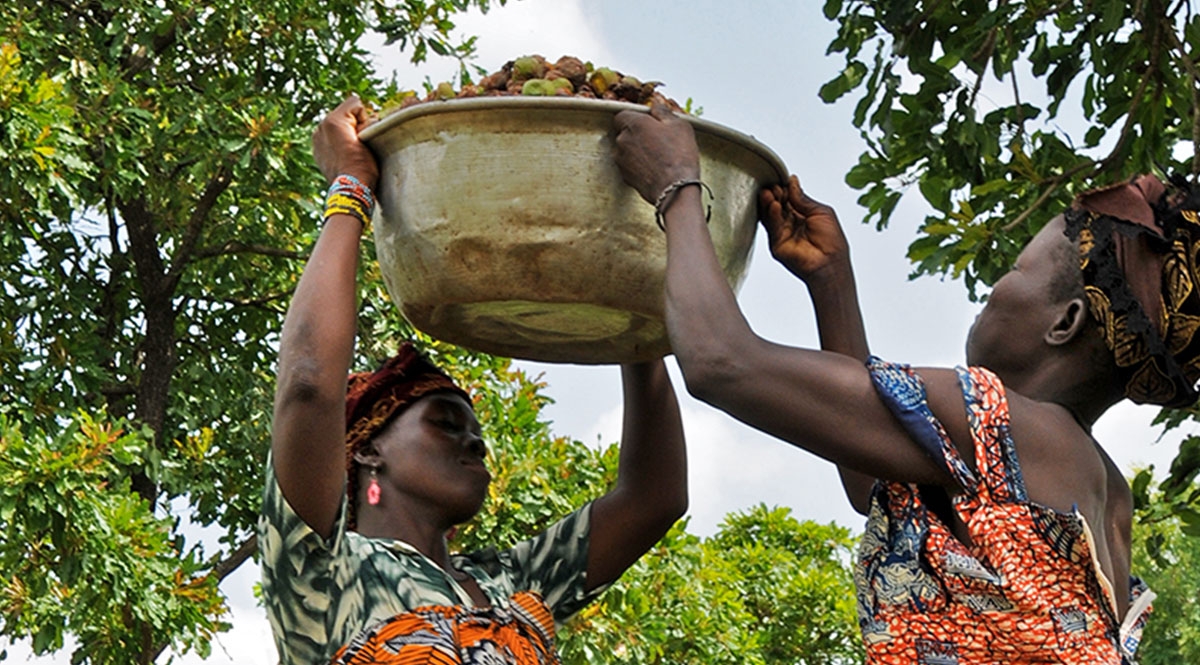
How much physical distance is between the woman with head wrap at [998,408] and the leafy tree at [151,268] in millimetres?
5704

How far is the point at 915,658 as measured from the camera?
221 cm

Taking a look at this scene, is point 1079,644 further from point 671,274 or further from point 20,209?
point 20,209

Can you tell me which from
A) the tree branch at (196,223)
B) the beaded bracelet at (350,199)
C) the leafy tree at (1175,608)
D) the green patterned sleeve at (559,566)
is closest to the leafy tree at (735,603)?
the tree branch at (196,223)

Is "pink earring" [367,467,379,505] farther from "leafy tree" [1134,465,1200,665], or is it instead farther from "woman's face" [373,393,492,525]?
"leafy tree" [1134,465,1200,665]

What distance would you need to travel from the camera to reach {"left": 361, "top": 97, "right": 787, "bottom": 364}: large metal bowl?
239 centimetres

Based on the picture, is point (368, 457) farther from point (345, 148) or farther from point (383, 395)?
point (345, 148)

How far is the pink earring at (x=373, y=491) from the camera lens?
2818 millimetres

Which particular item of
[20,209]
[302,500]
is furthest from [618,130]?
[20,209]

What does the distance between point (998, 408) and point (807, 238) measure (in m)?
0.60

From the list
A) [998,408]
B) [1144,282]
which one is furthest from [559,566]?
[1144,282]

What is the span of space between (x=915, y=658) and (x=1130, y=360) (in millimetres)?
554

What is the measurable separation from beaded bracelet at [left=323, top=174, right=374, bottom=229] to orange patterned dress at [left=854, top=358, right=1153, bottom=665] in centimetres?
85

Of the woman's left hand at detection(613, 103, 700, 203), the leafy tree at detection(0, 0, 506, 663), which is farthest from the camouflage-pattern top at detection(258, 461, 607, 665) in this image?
the leafy tree at detection(0, 0, 506, 663)

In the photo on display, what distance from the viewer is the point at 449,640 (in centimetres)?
248
